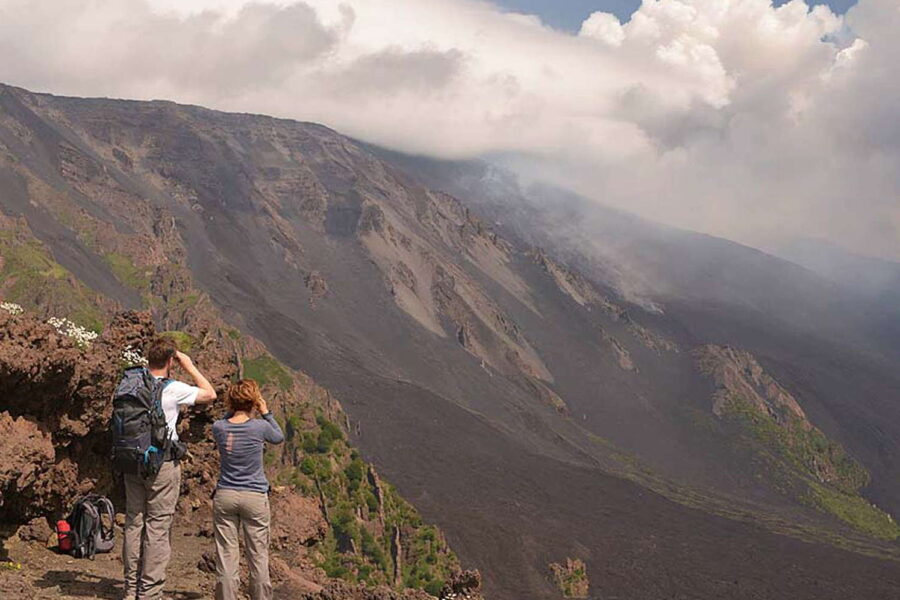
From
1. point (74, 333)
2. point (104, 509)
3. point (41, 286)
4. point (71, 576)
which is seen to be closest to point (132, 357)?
point (74, 333)

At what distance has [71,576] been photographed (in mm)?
8680

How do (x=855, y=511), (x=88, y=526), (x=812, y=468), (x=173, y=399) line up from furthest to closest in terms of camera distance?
(x=812, y=468) < (x=855, y=511) < (x=88, y=526) < (x=173, y=399)

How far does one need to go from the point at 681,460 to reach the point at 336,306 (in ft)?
165

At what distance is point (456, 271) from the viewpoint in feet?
443

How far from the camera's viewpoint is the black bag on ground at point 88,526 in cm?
923

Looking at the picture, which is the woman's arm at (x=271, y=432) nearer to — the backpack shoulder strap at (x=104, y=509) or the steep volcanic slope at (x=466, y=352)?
the backpack shoulder strap at (x=104, y=509)

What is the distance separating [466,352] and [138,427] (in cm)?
10579

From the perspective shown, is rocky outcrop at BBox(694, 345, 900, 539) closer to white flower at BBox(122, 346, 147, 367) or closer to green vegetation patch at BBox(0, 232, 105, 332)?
green vegetation patch at BBox(0, 232, 105, 332)

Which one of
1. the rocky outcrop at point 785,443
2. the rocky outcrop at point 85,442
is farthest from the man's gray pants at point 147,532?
the rocky outcrop at point 785,443

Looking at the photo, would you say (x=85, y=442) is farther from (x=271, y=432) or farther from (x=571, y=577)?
(x=571, y=577)

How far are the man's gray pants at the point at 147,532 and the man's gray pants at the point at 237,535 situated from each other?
0.52 metres

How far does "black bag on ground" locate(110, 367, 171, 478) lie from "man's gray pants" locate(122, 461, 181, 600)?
224 millimetres

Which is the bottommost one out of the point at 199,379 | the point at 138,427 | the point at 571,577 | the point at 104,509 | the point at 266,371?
the point at 571,577

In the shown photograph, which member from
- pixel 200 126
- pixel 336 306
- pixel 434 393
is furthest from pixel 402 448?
pixel 200 126
